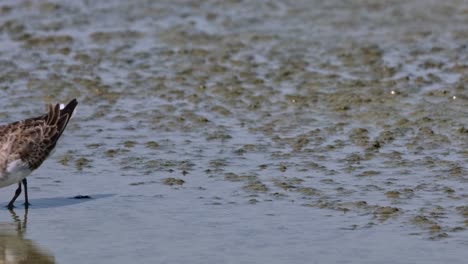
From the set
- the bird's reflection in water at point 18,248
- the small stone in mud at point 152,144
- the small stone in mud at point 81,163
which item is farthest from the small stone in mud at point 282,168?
the bird's reflection in water at point 18,248

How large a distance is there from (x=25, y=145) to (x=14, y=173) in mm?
421

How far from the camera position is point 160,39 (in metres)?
23.7

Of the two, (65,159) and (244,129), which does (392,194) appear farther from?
(65,159)

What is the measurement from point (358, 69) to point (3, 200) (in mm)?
8418

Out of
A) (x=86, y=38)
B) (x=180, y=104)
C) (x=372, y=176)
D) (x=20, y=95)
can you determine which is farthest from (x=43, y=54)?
(x=372, y=176)

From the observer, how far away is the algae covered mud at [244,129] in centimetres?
1256

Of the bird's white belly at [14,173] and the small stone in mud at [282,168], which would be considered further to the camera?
the small stone in mud at [282,168]

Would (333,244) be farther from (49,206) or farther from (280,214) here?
(49,206)

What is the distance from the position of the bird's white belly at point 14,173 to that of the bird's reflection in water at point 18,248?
2.27 feet

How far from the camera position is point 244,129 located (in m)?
17.5

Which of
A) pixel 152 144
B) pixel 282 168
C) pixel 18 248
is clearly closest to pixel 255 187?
pixel 282 168

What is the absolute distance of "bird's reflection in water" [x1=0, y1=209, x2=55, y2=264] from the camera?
12.1 metres

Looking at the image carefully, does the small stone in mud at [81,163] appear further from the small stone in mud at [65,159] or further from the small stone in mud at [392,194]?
the small stone in mud at [392,194]

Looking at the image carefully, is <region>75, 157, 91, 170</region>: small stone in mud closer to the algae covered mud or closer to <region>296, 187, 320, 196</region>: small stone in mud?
the algae covered mud
